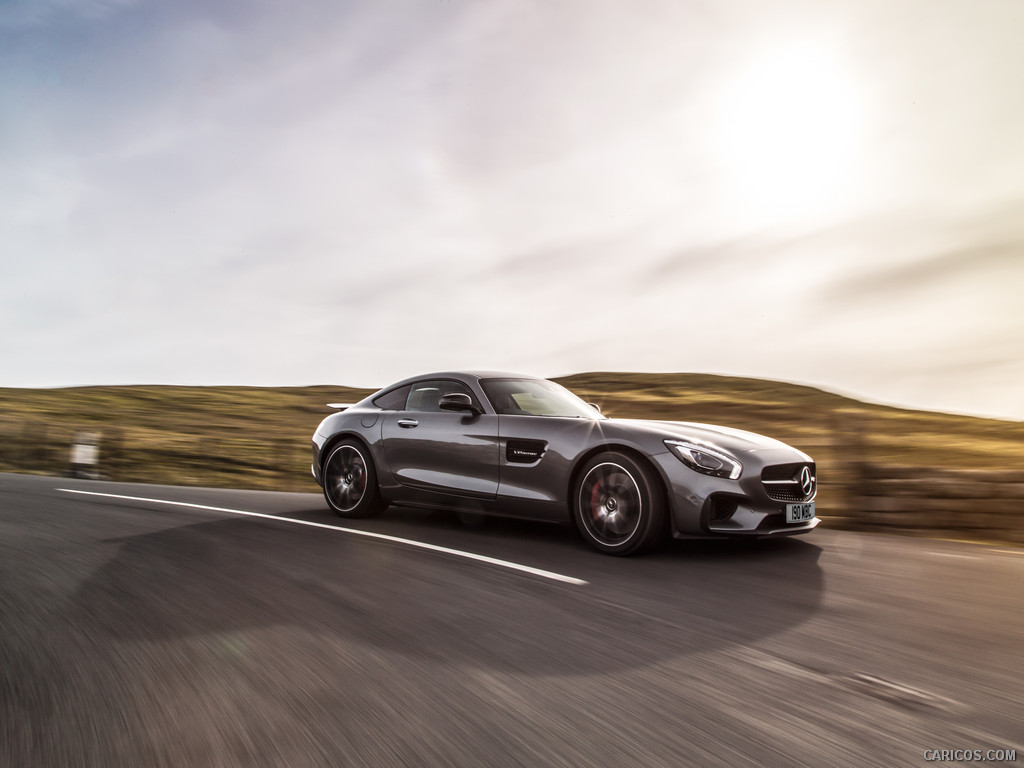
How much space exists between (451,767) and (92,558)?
4465 mm

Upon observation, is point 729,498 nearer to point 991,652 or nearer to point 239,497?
point 991,652

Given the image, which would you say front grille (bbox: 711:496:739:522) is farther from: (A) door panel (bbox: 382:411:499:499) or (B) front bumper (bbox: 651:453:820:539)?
(A) door panel (bbox: 382:411:499:499)

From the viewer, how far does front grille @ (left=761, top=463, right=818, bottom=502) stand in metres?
5.33

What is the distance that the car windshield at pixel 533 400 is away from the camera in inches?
257

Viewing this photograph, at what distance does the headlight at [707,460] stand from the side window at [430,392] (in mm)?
2300

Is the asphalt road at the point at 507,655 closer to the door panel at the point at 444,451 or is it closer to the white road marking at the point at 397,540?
the white road marking at the point at 397,540

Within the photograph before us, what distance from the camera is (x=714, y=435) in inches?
223

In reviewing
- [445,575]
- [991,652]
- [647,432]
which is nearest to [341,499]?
[445,575]

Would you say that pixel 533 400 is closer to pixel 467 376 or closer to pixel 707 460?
pixel 467 376

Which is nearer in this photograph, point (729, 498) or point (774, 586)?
point (774, 586)

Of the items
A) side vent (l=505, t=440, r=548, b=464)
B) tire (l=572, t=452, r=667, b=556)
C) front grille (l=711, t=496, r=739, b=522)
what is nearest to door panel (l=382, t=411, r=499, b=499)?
side vent (l=505, t=440, r=548, b=464)

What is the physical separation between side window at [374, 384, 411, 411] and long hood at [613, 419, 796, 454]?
2.28 metres

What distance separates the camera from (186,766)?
2.25m

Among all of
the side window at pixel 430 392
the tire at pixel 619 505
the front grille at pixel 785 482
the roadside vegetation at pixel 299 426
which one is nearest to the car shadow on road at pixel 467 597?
the tire at pixel 619 505
